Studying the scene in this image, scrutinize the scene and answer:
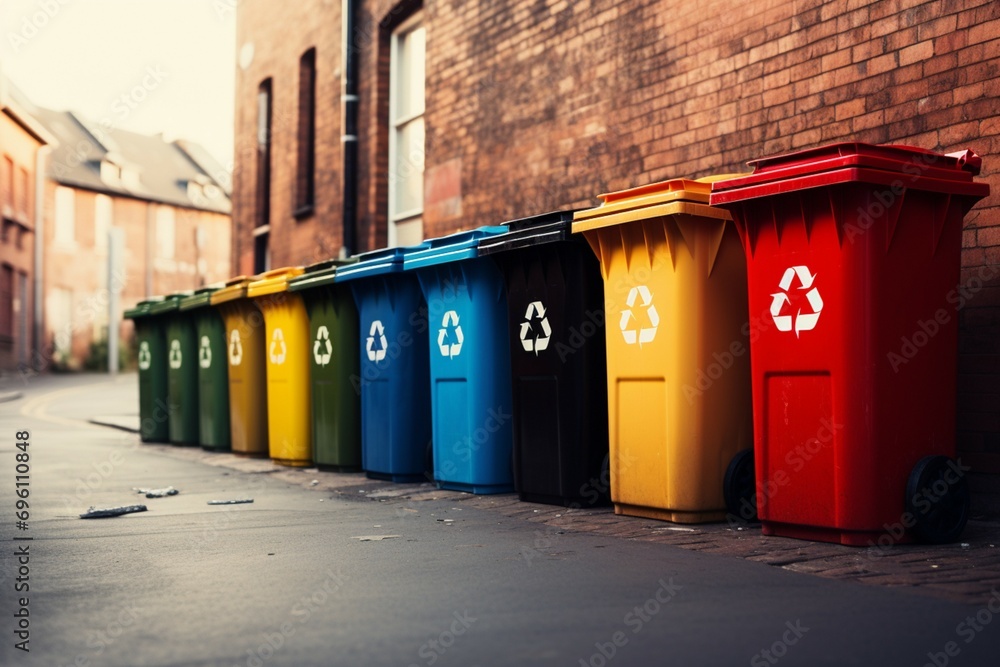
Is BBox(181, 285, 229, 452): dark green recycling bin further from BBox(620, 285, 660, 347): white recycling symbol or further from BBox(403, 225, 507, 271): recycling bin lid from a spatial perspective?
BBox(620, 285, 660, 347): white recycling symbol

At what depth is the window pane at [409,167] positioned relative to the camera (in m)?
12.6

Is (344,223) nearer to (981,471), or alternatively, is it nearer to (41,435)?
(41,435)

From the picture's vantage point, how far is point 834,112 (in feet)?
21.9

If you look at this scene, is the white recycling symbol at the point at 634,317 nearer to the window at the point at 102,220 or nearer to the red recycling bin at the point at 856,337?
the red recycling bin at the point at 856,337

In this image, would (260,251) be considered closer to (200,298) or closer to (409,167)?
(409,167)

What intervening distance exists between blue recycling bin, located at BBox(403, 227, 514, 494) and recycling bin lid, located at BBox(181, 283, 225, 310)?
4.15m

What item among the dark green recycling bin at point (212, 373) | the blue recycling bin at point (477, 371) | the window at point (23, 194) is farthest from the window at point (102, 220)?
the blue recycling bin at point (477, 371)

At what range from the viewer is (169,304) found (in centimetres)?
1159

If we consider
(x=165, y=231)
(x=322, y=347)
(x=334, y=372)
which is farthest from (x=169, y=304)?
(x=165, y=231)

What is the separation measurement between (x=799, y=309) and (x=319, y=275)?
14.6 feet

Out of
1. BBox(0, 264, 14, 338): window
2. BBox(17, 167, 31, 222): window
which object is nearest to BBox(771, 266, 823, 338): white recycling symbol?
BBox(0, 264, 14, 338): window

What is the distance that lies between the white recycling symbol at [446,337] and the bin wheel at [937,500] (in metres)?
2.97

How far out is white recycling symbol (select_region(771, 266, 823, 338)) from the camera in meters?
4.93

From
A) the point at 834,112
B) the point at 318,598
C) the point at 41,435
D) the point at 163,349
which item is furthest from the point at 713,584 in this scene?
the point at 41,435
